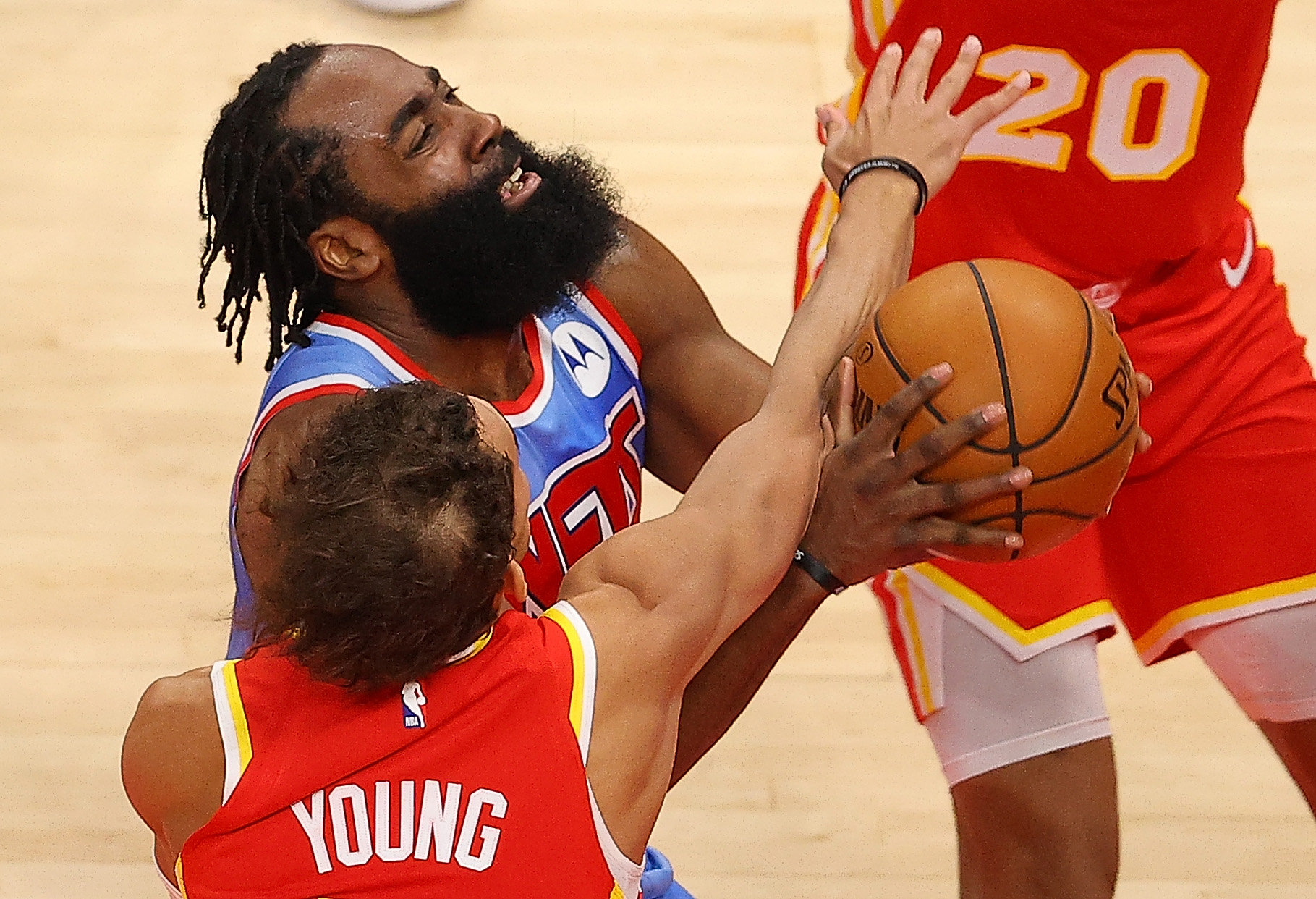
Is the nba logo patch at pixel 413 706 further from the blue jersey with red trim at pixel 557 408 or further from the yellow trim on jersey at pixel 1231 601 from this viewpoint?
the yellow trim on jersey at pixel 1231 601

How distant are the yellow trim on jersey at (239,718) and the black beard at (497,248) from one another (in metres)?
0.90

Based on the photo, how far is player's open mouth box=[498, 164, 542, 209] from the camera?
103 inches

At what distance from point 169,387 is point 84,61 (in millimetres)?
1627

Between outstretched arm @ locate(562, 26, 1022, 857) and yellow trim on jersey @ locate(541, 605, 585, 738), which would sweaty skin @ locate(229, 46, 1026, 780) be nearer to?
outstretched arm @ locate(562, 26, 1022, 857)

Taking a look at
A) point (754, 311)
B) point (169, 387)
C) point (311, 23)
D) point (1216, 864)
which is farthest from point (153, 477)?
point (1216, 864)

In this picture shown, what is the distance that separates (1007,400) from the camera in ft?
6.93

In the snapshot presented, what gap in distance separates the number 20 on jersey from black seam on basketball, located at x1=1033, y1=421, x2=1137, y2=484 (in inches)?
20.7

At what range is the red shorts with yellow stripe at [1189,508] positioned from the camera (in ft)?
8.54

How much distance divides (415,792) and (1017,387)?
879mm

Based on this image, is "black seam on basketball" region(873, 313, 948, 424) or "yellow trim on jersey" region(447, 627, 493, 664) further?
"black seam on basketball" region(873, 313, 948, 424)

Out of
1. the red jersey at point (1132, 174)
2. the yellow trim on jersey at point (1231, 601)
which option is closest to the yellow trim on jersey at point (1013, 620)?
the yellow trim on jersey at point (1231, 601)

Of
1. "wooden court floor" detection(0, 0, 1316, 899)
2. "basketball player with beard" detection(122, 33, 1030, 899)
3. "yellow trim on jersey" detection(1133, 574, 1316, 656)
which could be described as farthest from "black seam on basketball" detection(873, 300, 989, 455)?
"wooden court floor" detection(0, 0, 1316, 899)

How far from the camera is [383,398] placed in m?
1.81

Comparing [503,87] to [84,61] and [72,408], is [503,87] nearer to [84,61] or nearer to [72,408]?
[84,61]
